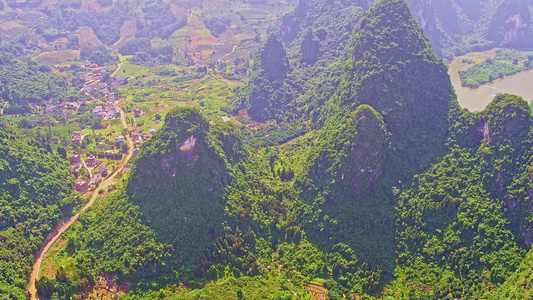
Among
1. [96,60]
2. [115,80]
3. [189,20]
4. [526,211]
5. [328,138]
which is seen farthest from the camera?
[189,20]

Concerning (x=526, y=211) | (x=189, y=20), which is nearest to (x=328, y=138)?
(x=526, y=211)

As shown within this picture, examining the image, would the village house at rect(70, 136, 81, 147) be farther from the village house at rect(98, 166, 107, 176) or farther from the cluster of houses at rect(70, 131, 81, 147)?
the village house at rect(98, 166, 107, 176)

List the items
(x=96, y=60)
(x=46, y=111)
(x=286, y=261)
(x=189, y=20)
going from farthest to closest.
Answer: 1. (x=189, y=20)
2. (x=96, y=60)
3. (x=46, y=111)
4. (x=286, y=261)

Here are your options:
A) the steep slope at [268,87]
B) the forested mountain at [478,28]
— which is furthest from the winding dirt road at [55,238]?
the forested mountain at [478,28]

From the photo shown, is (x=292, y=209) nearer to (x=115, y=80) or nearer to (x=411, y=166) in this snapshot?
(x=411, y=166)

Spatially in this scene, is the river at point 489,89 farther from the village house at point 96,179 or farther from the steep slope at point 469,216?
the village house at point 96,179
